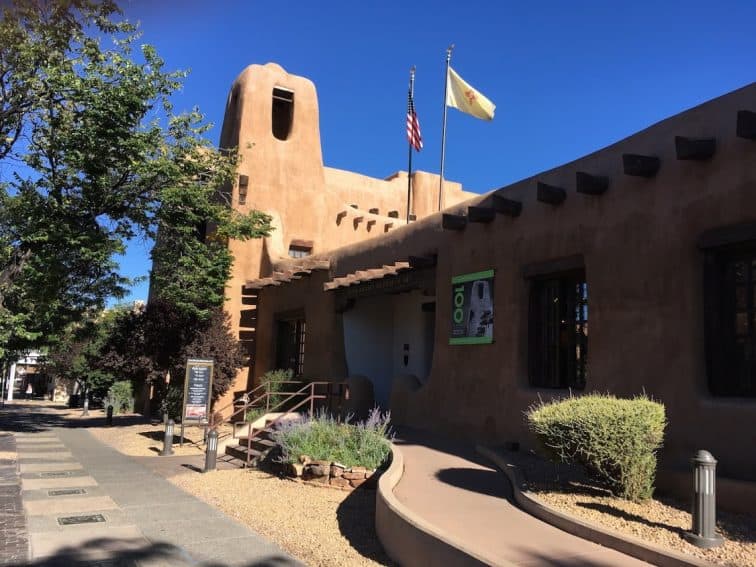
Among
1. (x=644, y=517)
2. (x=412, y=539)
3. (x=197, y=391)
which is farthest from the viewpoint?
(x=197, y=391)

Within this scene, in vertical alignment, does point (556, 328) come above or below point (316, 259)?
below

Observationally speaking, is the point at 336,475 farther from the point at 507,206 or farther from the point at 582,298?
the point at 507,206

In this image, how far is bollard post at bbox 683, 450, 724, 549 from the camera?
203 inches

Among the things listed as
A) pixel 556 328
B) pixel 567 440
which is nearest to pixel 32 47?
pixel 556 328

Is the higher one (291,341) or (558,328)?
(558,328)

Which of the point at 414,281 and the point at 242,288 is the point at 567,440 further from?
the point at 242,288

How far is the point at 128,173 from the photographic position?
15023 mm

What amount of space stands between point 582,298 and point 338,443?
4629mm

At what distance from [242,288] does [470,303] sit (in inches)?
452

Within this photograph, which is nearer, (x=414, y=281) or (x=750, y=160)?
(x=750, y=160)

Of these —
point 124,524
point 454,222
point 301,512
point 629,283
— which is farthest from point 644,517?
point 454,222

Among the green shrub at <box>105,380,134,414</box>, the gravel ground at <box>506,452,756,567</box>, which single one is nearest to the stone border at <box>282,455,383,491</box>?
the gravel ground at <box>506,452,756,567</box>

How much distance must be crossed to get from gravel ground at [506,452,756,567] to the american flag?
16879 millimetres

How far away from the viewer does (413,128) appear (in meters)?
23.3
